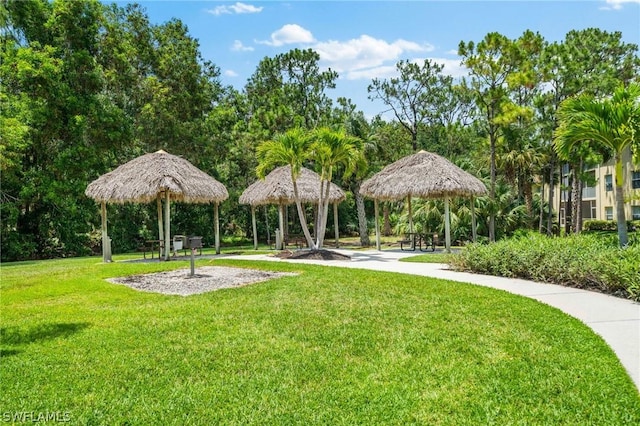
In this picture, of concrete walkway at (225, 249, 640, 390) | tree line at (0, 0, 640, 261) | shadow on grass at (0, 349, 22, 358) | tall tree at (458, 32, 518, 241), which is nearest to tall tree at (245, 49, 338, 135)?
tree line at (0, 0, 640, 261)

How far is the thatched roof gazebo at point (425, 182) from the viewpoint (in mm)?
16578

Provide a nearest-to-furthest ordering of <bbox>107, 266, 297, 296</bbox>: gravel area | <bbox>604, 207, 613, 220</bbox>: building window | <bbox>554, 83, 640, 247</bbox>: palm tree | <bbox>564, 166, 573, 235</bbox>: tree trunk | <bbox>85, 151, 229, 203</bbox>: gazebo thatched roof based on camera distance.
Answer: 1. <bbox>554, 83, 640, 247</bbox>: palm tree
2. <bbox>107, 266, 297, 296</bbox>: gravel area
3. <bbox>85, 151, 229, 203</bbox>: gazebo thatched roof
4. <bbox>564, 166, 573, 235</bbox>: tree trunk
5. <bbox>604, 207, 613, 220</bbox>: building window

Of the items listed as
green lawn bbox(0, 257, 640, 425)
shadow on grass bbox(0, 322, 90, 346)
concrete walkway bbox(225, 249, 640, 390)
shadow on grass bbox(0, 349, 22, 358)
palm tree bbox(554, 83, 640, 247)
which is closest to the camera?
green lawn bbox(0, 257, 640, 425)

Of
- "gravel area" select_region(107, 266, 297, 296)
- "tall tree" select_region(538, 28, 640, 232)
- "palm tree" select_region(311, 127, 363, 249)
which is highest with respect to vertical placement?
"tall tree" select_region(538, 28, 640, 232)

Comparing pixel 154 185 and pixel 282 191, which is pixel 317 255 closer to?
pixel 282 191

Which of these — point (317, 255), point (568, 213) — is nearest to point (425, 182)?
point (317, 255)

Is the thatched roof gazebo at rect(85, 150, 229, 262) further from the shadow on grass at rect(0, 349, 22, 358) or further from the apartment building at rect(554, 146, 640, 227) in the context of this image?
the apartment building at rect(554, 146, 640, 227)

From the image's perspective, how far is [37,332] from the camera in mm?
6328

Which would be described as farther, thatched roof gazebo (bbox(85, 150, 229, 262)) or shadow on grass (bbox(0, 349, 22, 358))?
thatched roof gazebo (bbox(85, 150, 229, 262))

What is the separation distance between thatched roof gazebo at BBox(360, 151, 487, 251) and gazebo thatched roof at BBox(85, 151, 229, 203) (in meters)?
6.94

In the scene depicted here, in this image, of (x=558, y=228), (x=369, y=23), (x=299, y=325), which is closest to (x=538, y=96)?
(x=558, y=228)

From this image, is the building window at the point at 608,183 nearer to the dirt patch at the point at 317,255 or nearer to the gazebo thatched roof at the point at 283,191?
the gazebo thatched roof at the point at 283,191

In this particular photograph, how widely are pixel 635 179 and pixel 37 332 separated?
32527mm

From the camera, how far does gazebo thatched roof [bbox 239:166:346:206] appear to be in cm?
1978
